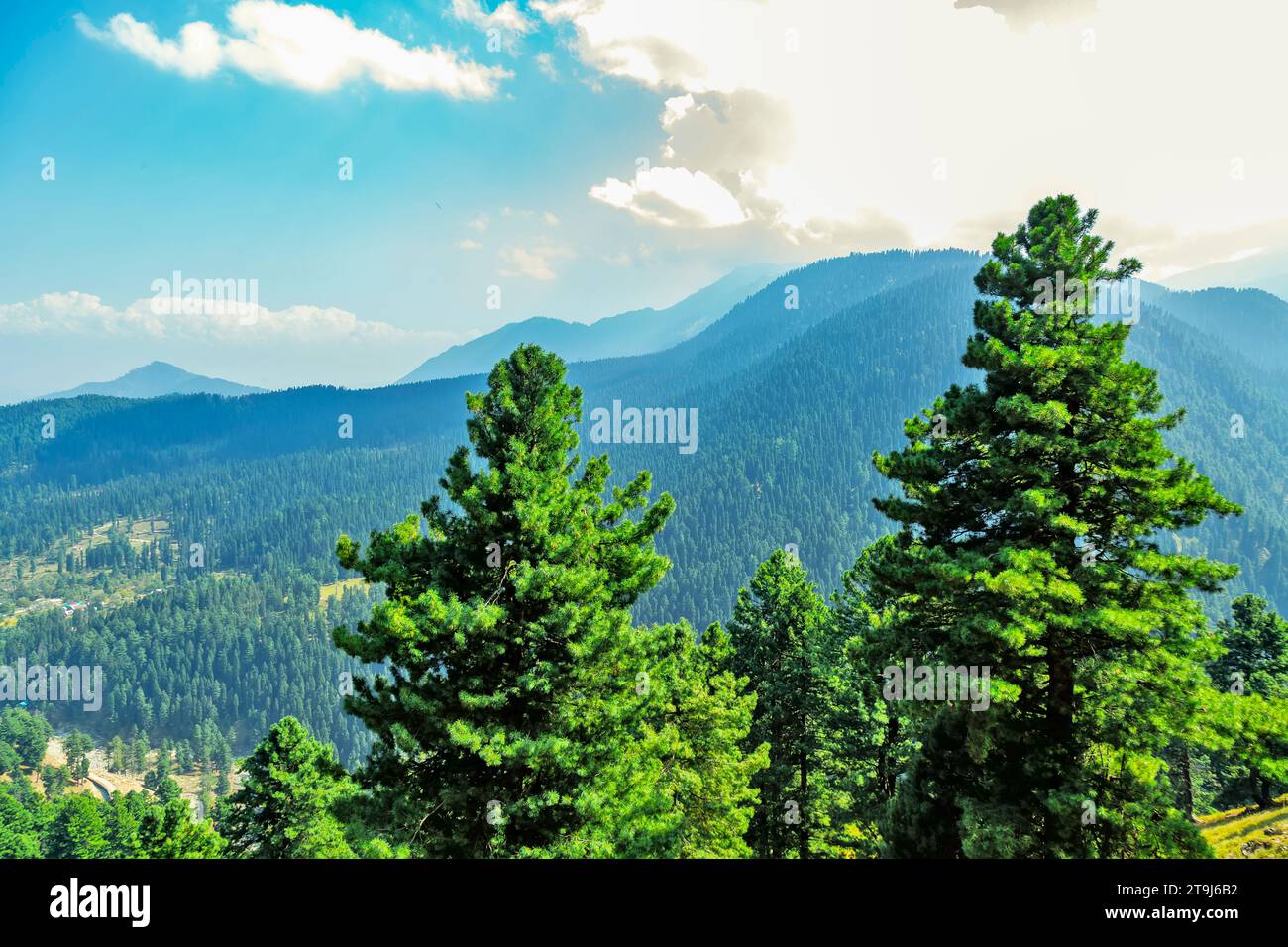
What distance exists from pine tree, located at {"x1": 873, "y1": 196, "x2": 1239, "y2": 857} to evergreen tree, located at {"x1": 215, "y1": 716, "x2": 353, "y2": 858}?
26735 mm

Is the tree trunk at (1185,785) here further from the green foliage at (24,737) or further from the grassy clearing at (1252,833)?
the green foliage at (24,737)

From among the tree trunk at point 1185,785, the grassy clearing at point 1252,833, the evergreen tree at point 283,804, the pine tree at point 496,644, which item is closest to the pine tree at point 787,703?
the grassy clearing at point 1252,833

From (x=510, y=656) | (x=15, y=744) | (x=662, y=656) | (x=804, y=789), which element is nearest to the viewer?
(x=510, y=656)

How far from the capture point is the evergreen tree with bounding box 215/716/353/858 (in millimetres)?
26438

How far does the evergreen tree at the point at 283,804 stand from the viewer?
2644cm

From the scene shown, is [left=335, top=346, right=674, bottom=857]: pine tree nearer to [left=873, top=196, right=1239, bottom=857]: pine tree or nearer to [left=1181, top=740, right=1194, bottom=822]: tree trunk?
[left=873, top=196, right=1239, bottom=857]: pine tree

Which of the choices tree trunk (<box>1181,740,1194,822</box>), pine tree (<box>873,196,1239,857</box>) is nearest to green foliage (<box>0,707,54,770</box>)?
pine tree (<box>873,196,1239,857</box>)

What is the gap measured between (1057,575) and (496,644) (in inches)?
370
